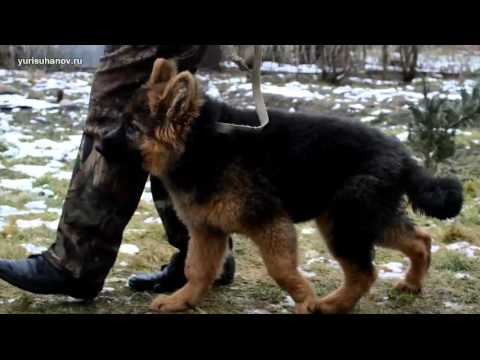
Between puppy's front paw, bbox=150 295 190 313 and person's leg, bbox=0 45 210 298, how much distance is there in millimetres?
386

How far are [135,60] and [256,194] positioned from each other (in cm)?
101

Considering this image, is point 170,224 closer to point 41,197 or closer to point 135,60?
point 135,60

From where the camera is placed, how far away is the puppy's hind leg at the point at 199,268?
3.84 meters

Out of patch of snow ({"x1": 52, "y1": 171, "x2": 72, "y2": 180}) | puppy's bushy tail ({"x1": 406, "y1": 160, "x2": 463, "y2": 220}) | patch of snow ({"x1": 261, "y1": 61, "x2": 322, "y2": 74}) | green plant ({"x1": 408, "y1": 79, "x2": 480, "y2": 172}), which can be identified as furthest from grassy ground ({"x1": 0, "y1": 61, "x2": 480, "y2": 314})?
patch of snow ({"x1": 261, "y1": 61, "x2": 322, "y2": 74})

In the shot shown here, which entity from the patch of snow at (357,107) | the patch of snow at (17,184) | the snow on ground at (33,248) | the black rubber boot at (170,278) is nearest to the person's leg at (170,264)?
the black rubber boot at (170,278)

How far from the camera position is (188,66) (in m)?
3.79

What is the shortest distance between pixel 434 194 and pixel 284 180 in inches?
33.5

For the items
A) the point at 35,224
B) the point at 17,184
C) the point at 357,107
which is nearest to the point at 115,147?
the point at 35,224

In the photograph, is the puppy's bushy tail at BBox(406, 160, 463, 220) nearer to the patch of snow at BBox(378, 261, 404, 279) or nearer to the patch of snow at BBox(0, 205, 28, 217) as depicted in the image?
the patch of snow at BBox(378, 261, 404, 279)

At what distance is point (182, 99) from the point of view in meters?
3.53

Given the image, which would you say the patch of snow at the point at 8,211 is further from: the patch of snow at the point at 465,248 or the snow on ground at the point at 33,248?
the patch of snow at the point at 465,248
